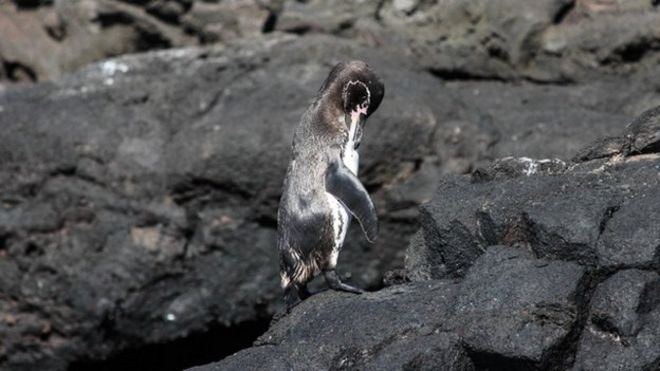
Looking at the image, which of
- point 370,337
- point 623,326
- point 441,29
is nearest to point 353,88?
point 370,337

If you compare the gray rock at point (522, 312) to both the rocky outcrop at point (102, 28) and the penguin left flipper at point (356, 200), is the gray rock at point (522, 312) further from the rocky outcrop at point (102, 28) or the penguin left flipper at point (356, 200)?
the rocky outcrop at point (102, 28)

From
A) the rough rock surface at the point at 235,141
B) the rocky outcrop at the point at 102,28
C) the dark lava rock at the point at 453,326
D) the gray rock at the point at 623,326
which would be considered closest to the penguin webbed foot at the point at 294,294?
the dark lava rock at the point at 453,326

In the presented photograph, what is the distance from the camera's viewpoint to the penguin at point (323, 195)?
595 centimetres

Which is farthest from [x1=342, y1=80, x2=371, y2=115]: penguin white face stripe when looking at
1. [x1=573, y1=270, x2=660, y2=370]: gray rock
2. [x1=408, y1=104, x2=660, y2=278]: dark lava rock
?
[x1=573, y1=270, x2=660, y2=370]: gray rock

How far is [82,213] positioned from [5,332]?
3.27 ft

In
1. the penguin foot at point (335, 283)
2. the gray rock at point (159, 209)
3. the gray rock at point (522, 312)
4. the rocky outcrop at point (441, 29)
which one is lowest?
the gray rock at point (159, 209)

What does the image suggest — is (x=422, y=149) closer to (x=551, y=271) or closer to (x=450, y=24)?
(x=450, y=24)

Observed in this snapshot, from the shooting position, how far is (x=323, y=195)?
19.8 ft

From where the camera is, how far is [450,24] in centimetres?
1000

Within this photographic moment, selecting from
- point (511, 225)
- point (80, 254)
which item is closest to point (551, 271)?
point (511, 225)

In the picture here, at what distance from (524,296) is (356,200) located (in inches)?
48.8

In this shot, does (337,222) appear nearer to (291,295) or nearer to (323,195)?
(323,195)

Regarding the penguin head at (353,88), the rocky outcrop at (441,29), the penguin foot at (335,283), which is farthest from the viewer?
the rocky outcrop at (441,29)

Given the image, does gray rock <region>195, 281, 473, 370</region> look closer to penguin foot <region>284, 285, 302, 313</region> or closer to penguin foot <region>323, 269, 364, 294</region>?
penguin foot <region>323, 269, 364, 294</region>
